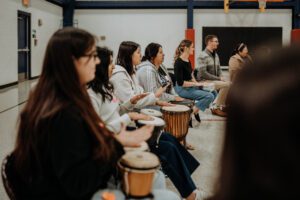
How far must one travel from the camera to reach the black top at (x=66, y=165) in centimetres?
158

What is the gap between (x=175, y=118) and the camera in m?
4.04

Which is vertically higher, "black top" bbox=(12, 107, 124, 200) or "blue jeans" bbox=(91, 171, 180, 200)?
"black top" bbox=(12, 107, 124, 200)

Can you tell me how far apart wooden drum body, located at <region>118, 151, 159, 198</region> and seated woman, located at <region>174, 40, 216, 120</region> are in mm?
3710

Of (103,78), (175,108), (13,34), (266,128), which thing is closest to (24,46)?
(13,34)

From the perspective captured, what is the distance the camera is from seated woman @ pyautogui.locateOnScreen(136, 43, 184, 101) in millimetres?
4500

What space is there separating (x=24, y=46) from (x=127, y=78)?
8194 mm

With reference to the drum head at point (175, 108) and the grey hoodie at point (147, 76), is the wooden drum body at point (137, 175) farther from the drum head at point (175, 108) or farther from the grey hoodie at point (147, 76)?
the grey hoodie at point (147, 76)

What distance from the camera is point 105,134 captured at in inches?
71.1

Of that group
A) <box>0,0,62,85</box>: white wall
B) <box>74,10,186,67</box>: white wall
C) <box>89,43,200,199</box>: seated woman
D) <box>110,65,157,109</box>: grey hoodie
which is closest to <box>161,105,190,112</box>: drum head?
<box>110,65,157,109</box>: grey hoodie

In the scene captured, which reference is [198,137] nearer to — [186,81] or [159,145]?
[186,81]

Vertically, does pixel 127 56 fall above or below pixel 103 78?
above

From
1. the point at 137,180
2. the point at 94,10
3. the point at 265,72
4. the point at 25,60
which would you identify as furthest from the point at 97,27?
the point at 265,72

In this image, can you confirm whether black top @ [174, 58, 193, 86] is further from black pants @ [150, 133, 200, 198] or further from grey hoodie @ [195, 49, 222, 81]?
black pants @ [150, 133, 200, 198]

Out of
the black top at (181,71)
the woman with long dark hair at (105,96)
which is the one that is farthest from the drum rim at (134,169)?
the black top at (181,71)
